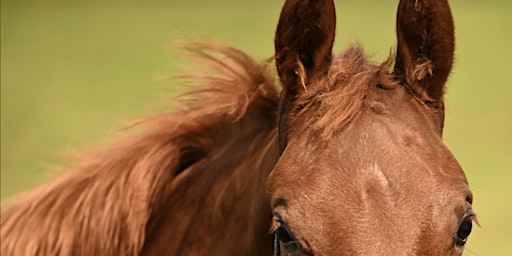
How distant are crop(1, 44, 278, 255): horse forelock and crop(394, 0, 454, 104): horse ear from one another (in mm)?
602

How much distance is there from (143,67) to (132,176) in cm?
788

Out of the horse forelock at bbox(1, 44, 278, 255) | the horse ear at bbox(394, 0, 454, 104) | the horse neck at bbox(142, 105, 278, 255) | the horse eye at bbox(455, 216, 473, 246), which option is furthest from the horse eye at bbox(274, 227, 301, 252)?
the horse forelock at bbox(1, 44, 278, 255)

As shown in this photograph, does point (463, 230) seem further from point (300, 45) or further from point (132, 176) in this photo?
point (132, 176)

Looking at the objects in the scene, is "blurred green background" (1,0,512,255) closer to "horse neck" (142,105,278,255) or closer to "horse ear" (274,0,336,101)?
"horse neck" (142,105,278,255)

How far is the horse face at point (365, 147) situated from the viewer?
2494 mm

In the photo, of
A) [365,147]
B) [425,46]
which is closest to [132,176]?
[365,147]

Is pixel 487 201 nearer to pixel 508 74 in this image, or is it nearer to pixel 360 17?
pixel 508 74

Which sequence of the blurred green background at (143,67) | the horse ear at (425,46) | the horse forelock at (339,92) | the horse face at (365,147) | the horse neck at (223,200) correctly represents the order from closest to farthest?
the horse face at (365,147), the horse forelock at (339,92), the horse ear at (425,46), the horse neck at (223,200), the blurred green background at (143,67)

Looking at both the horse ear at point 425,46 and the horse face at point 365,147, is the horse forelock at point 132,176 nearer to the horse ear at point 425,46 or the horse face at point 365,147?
the horse face at point 365,147

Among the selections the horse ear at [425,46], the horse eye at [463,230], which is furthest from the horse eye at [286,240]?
the horse ear at [425,46]

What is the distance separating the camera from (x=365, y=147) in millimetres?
2695

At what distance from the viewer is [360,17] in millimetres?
12391

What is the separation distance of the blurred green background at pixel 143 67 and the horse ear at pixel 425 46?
5.27 m

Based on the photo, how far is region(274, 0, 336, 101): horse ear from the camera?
290cm
